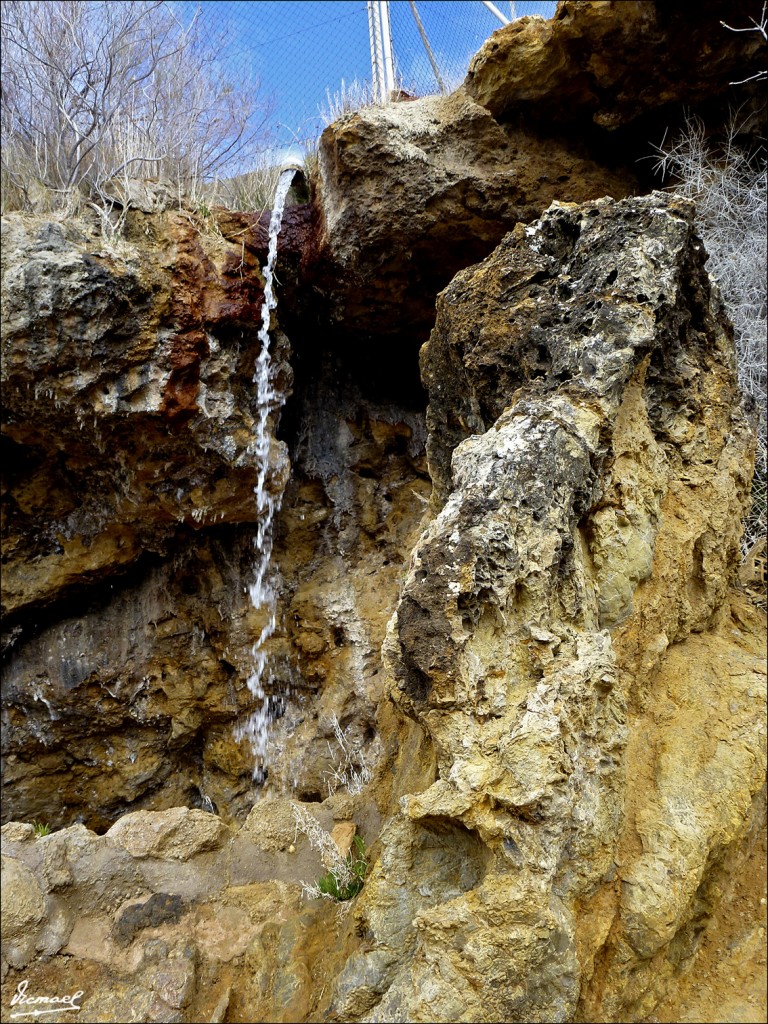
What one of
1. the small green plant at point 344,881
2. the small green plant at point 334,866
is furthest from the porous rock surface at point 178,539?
the small green plant at point 344,881

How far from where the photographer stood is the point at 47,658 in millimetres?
5238

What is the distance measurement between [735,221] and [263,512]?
351cm

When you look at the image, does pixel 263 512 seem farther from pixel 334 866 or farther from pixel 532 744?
pixel 532 744

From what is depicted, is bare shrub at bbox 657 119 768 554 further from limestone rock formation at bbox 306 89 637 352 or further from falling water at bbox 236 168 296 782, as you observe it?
falling water at bbox 236 168 296 782

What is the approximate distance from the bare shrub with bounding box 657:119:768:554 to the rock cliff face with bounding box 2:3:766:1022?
0.99 feet

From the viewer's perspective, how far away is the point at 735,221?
463 centimetres

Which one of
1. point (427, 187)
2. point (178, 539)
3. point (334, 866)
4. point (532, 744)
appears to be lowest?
point (334, 866)

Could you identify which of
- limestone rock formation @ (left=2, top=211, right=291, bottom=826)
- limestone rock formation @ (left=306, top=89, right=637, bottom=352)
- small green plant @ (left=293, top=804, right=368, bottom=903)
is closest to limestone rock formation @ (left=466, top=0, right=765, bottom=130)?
limestone rock formation @ (left=306, top=89, right=637, bottom=352)

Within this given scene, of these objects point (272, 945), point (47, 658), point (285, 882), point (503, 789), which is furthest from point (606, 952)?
point (47, 658)

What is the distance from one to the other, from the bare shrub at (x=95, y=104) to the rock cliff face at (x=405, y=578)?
68 cm

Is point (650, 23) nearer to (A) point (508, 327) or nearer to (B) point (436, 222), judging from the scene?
(B) point (436, 222)

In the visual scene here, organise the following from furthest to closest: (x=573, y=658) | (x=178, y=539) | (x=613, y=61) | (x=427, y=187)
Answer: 1. (x=178, y=539)
2. (x=427, y=187)
3. (x=613, y=61)
4. (x=573, y=658)

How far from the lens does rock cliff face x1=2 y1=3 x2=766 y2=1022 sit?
196 centimetres

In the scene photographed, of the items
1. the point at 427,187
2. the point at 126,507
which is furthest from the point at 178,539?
the point at 427,187
